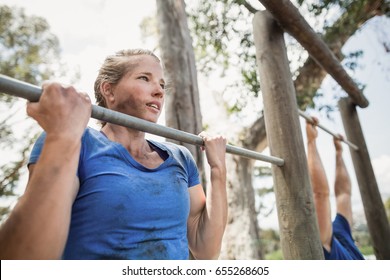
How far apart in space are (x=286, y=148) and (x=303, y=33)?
24.6 inches

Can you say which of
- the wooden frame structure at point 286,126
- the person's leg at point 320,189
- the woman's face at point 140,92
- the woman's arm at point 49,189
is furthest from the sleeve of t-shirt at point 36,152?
the person's leg at point 320,189

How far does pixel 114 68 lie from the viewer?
3.67ft

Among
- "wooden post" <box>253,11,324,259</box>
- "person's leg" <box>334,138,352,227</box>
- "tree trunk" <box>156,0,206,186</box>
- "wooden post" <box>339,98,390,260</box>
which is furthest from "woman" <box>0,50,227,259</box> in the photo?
"wooden post" <box>339,98,390,260</box>

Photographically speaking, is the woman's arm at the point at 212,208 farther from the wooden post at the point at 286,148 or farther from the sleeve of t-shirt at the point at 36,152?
the sleeve of t-shirt at the point at 36,152

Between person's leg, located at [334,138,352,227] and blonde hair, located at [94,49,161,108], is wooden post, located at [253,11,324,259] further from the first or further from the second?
person's leg, located at [334,138,352,227]

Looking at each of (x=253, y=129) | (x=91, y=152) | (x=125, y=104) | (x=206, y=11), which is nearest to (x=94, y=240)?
(x=91, y=152)

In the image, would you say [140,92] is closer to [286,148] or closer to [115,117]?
[115,117]

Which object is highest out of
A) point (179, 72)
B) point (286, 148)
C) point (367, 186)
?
point (179, 72)

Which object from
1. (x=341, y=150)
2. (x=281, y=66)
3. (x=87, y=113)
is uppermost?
(x=341, y=150)

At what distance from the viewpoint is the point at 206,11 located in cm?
407

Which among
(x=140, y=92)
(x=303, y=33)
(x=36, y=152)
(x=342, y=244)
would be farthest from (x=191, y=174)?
(x=342, y=244)
